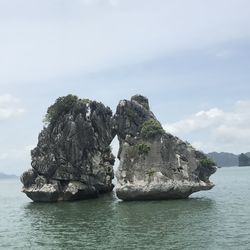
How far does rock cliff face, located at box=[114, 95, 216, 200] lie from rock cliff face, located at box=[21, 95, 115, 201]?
10.3 metres

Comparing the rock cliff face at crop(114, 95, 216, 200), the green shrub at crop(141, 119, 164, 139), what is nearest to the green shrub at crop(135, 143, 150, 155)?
the rock cliff face at crop(114, 95, 216, 200)

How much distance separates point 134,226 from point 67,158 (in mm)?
35513

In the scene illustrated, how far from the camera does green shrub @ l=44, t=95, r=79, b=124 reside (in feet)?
253

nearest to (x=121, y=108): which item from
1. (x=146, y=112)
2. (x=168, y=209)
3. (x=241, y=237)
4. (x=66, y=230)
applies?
(x=146, y=112)

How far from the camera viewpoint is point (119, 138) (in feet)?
259

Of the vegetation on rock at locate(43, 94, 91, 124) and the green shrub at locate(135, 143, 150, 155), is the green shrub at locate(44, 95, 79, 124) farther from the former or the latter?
the green shrub at locate(135, 143, 150, 155)

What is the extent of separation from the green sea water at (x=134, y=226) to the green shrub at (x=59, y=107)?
1999 centimetres

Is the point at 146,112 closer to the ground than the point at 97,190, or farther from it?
farther from it

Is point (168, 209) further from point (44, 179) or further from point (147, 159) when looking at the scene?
point (44, 179)

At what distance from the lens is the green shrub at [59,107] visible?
253 feet

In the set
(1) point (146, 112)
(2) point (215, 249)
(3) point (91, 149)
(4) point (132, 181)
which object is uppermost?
(1) point (146, 112)

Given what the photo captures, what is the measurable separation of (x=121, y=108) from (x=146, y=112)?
14.4 feet

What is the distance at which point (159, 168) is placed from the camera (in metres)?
63.9

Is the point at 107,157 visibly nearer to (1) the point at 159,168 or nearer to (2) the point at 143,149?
(2) the point at 143,149
